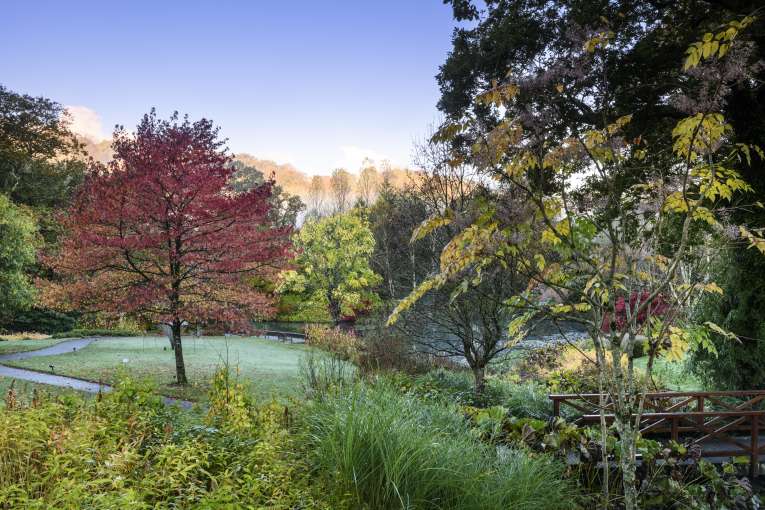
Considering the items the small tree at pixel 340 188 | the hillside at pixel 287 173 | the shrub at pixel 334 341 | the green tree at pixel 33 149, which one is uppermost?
the hillside at pixel 287 173

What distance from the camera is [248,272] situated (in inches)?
384

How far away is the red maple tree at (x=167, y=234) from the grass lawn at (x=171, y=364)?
121 cm

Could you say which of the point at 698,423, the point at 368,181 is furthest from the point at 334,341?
the point at 368,181

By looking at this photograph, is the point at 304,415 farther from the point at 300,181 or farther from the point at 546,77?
the point at 300,181

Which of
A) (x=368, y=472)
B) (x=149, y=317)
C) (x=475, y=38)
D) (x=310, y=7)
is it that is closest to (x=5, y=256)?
(x=149, y=317)

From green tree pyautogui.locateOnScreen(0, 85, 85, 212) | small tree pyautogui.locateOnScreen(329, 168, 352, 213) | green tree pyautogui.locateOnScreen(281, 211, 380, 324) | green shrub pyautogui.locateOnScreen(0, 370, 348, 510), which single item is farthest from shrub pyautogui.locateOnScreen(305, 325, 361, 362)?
small tree pyautogui.locateOnScreen(329, 168, 352, 213)

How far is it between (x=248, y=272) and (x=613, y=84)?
291 inches

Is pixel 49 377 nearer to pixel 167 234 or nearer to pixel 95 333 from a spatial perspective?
pixel 167 234

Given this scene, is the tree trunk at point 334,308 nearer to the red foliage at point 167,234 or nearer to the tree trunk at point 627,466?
the red foliage at point 167,234

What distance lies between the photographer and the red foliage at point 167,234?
326 inches

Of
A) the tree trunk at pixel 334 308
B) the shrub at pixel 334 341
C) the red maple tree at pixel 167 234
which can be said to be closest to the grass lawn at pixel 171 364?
the shrub at pixel 334 341

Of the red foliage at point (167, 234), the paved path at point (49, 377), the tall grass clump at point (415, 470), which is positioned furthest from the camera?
the paved path at point (49, 377)

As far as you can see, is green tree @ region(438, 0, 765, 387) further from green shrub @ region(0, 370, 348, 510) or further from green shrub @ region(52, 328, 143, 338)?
green shrub @ region(52, 328, 143, 338)

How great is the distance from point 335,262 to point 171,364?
12.6 metres
